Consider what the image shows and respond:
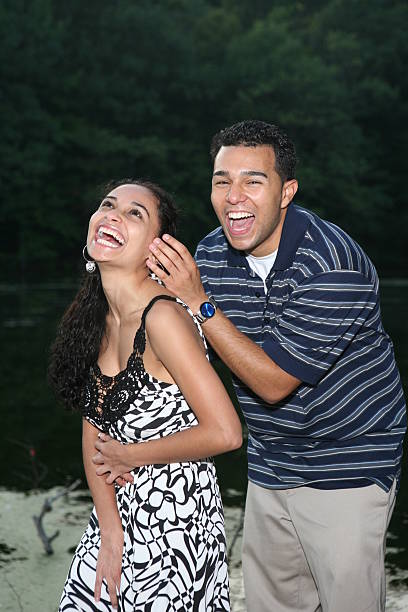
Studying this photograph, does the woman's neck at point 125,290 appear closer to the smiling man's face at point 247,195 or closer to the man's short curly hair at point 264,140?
the smiling man's face at point 247,195

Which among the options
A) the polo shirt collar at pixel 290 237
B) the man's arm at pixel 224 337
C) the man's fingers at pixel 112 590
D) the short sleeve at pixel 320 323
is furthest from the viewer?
the polo shirt collar at pixel 290 237

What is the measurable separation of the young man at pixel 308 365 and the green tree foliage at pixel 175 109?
30.6 m

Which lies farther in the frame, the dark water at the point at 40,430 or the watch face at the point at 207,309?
the dark water at the point at 40,430

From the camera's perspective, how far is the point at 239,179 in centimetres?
351

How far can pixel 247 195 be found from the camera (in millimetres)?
3482

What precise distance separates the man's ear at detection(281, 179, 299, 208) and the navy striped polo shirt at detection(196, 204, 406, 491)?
6cm

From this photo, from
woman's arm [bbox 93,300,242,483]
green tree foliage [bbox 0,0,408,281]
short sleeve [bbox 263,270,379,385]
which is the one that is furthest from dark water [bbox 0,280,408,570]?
green tree foliage [bbox 0,0,408,281]

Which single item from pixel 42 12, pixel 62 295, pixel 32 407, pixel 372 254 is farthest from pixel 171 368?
pixel 372 254

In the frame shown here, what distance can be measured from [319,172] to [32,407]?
36795 mm

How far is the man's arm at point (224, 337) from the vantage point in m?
3.08

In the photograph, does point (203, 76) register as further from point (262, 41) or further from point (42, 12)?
point (42, 12)

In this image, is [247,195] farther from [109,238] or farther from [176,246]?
[109,238]

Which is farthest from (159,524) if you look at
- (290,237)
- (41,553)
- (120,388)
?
(41,553)

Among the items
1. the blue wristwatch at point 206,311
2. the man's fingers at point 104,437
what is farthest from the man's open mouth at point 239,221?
the man's fingers at point 104,437
